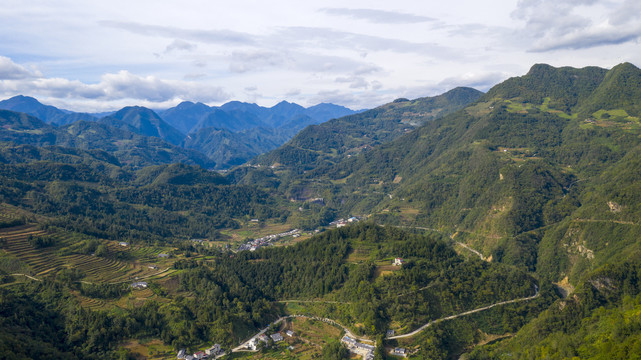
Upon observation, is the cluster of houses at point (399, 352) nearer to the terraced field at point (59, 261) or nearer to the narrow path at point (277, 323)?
the narrow path at point (277, 323)

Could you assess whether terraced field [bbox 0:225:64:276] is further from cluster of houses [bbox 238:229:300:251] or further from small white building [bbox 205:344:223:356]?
cluster of houses [bbox 238:229:300:251]

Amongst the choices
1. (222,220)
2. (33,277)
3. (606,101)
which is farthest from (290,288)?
(606,101)

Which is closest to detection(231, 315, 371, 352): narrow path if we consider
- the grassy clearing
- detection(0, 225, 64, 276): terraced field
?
the grassy clearing

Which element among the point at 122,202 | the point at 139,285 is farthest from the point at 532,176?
the point at 122,202

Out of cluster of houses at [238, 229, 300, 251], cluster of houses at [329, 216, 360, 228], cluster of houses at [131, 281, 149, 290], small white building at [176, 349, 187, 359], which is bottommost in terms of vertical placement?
cluster of houses at [238, 229, 300, 251]

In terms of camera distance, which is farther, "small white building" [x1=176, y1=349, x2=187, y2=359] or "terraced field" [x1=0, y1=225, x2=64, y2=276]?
"terraced field" [x1=0, y1=225, x2=64, y2=276]

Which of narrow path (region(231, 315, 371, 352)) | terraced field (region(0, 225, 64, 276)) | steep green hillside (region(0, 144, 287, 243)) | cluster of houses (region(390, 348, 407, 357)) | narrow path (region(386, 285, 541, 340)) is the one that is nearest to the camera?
cluster of houses (region(390, 348, 407, 357))

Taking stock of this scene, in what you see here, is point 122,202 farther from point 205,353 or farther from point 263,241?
point 205,353
